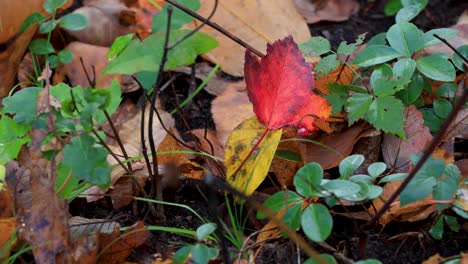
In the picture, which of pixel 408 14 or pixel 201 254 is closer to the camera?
pixel 201 254

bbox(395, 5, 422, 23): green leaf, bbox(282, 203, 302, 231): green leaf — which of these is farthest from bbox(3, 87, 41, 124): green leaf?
bbox(395, 5, 422, 23): green leaf

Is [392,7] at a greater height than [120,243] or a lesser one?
greater

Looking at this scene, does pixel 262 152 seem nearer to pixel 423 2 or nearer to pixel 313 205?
pixel 313 205

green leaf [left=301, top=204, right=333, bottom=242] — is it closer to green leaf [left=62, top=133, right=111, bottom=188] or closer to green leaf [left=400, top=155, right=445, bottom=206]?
green leaf [left=400, top=155, right=445, bottom=206]

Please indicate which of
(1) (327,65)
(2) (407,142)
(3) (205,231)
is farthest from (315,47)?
(3) (205,231)

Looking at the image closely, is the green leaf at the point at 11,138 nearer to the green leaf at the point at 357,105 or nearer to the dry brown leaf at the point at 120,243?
the dry brown leaf at the point at 120,243

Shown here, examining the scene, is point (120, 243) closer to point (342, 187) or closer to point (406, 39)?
point (342, 187)

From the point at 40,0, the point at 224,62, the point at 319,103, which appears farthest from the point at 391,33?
the point at 40,0
